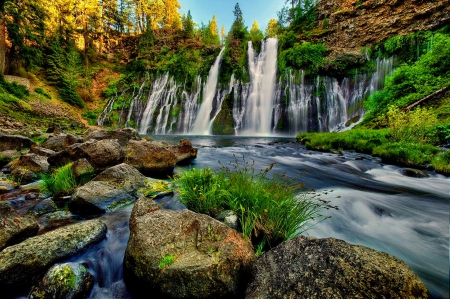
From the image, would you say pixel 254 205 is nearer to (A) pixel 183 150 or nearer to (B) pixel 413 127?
(A) pixel 183 150

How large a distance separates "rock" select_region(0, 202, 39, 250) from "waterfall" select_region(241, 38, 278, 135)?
70.2ft

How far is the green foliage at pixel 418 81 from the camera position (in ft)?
44.7

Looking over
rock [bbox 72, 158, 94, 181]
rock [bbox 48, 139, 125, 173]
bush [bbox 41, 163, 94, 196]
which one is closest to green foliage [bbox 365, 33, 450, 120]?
rock [bbox 48, 139, 125, 173]

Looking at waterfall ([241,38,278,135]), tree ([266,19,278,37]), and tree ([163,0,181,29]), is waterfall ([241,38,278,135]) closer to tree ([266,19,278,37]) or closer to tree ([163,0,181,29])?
tree ([266,19,278,37])

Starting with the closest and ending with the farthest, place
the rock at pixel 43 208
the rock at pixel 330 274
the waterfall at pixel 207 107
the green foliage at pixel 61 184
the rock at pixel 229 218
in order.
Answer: the rock at pixel 330 274
the rock at pixel 229 218
the rock at pixel 43 208
the green foliage at pixel 61 184
the waterfall at pixel 207 107

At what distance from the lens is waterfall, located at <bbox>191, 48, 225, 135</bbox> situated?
25109 mm

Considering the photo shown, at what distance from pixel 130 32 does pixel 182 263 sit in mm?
57277

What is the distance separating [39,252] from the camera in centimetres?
217

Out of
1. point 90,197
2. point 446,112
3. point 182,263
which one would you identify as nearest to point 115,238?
point 90,197

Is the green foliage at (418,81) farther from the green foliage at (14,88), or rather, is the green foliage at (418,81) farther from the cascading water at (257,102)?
the green foliage at (14,88)

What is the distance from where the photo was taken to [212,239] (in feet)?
7.13

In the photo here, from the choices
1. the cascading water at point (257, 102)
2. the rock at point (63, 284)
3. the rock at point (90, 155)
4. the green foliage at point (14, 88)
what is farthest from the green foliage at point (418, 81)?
the green foliage at point (14, 88)

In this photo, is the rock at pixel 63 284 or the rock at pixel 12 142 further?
the rock at pixel 12 142

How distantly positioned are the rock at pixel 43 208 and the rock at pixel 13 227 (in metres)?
0.91
